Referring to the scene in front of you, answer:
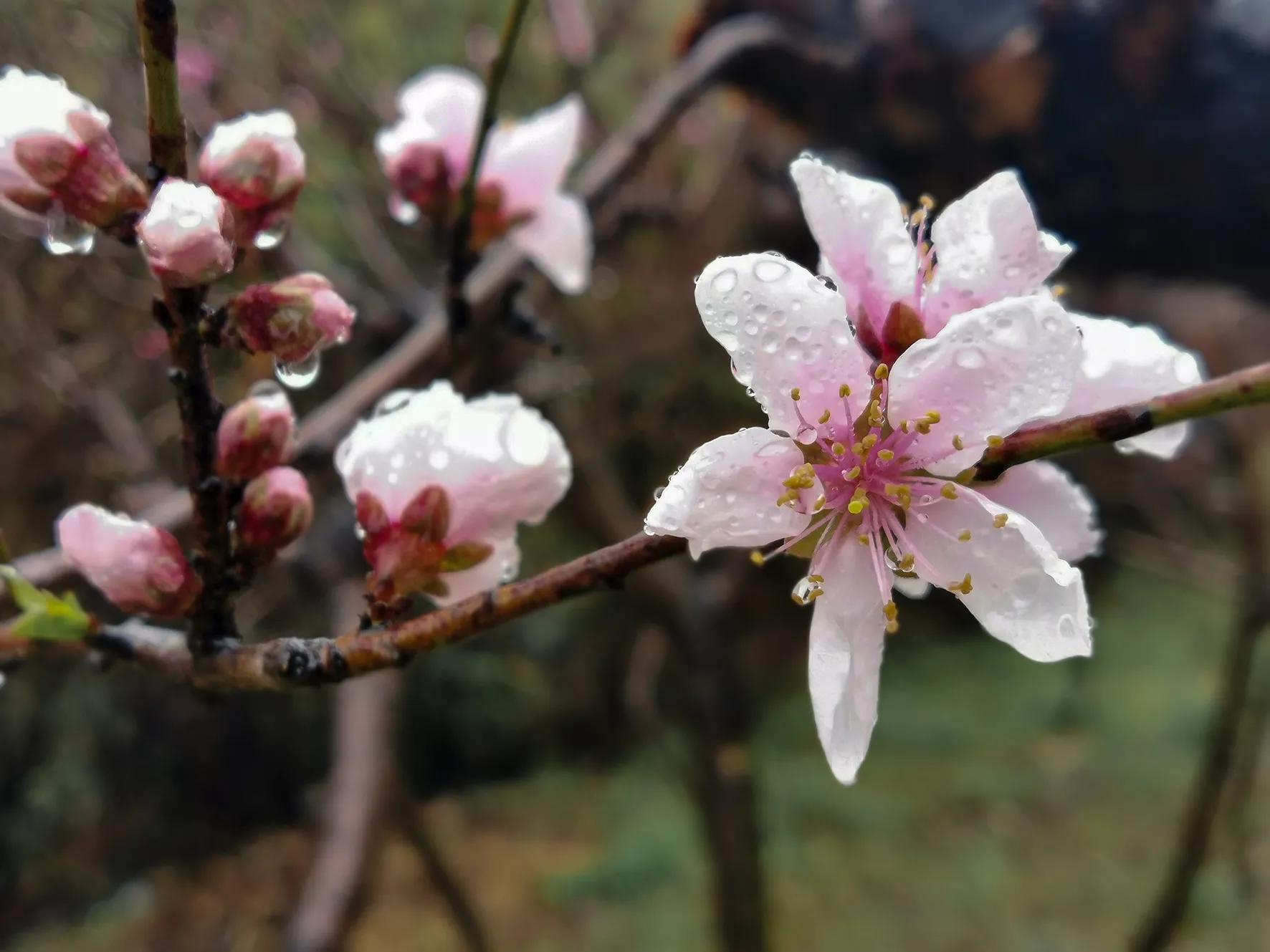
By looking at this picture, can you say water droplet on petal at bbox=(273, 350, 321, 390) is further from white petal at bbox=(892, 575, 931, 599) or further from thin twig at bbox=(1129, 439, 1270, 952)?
thin twig at bbox=(1129, 439, 1270, 952)

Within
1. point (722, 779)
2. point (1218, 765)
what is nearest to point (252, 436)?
point (722, 779)

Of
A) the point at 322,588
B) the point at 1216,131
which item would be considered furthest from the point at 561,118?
the point at 1216,131

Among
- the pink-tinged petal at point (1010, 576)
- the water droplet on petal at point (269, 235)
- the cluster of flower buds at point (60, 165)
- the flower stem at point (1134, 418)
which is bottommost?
the pink-tinged petal at point (1010, 576)

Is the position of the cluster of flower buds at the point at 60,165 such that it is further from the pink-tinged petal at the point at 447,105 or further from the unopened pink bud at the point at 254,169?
the pink-tinged petal at the point at 447,105

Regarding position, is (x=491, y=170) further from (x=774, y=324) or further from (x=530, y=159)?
(x=774, y=324)

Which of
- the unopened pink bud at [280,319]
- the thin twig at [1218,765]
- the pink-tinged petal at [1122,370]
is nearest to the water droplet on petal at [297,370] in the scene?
the unopened pink bud at [280,319]

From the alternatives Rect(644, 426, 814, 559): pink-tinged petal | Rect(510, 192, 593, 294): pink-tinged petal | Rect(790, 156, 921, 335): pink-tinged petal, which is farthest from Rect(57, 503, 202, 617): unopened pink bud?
Rect(510, 192, 593, 294): pink-tinged petal
